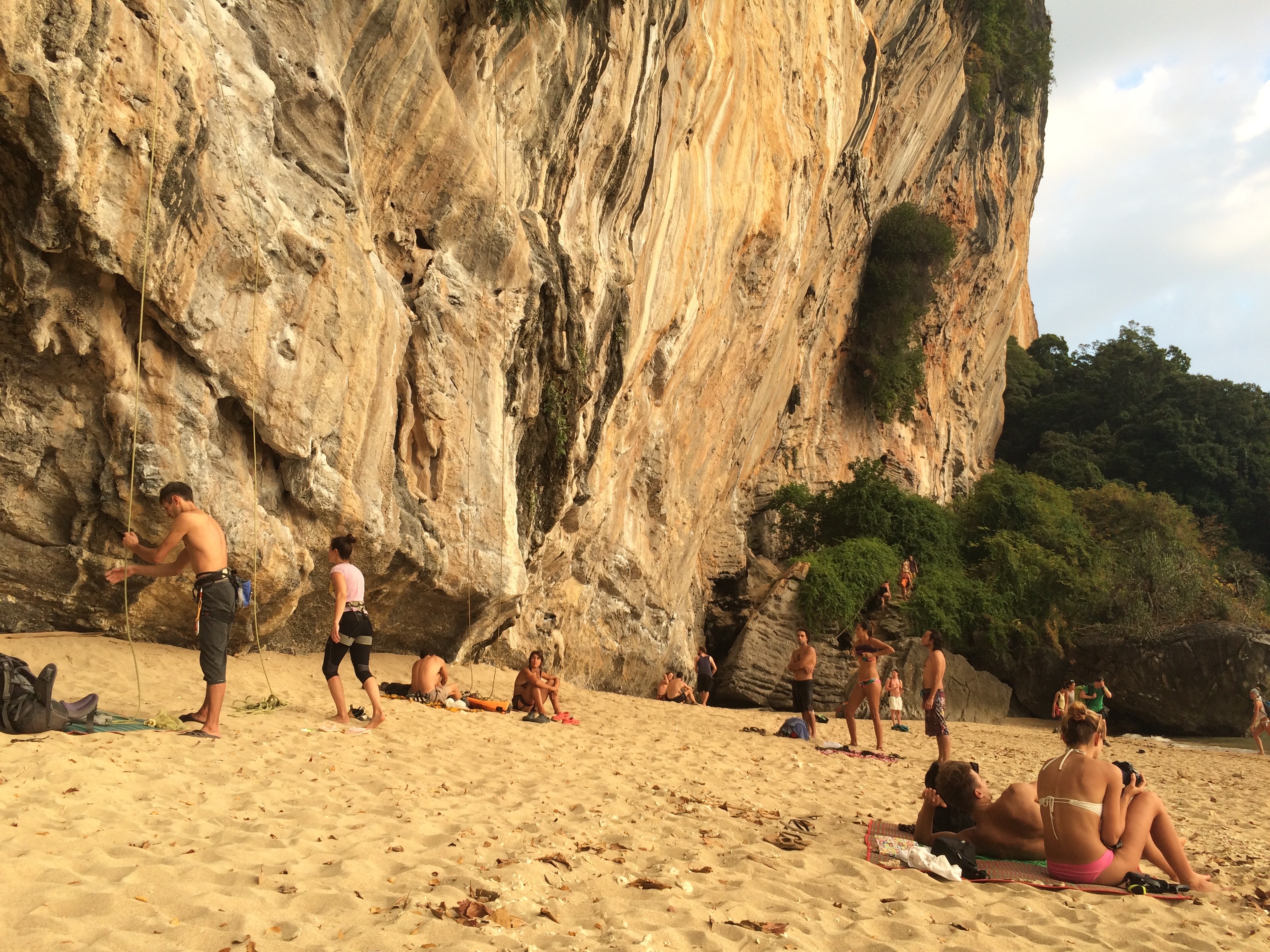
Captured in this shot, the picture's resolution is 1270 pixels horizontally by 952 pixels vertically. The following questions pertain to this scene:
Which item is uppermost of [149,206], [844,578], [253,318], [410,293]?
[410,293]

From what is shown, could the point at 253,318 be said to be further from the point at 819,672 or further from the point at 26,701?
the point at 819,672

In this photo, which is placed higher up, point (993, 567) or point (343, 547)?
point (993, 567)

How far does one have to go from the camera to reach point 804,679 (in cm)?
1025

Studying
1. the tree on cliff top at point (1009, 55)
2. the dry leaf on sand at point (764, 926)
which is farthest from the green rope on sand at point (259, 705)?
the tree on cliff top at point (1009, 55)

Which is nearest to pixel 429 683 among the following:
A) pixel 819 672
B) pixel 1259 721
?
pixel 819 672

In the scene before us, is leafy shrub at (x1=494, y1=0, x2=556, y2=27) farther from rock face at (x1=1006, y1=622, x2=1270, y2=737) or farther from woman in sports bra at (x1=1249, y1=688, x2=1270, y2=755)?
rock face at (x1=1006, y1=622, x2=1270, y2=737)

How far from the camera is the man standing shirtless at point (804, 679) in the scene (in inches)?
400

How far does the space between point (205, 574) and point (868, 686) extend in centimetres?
636

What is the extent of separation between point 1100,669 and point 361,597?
58.0 ft

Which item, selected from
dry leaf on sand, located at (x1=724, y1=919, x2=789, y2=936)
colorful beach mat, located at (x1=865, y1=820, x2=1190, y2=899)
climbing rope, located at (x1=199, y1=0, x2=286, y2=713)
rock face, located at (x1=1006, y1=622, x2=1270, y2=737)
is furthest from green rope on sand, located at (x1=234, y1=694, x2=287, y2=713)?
rock face, located at (x1=1006, y1=622, x2=1270, y2=737)

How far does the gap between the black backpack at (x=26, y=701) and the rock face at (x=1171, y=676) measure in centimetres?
1910

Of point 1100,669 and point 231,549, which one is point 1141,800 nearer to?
point 231,549

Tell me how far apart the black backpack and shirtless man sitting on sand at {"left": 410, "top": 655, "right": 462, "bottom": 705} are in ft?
13.1

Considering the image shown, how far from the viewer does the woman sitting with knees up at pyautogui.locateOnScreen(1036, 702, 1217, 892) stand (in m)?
4.43
